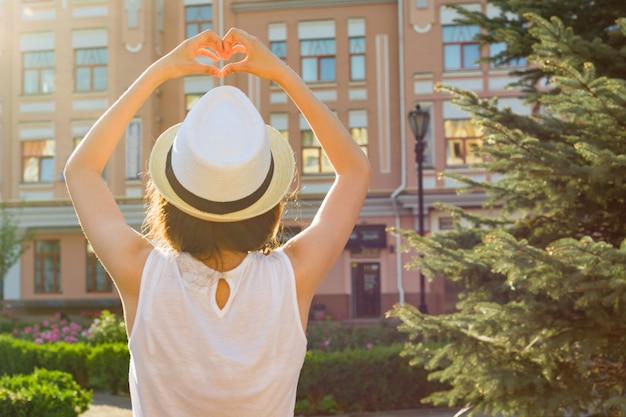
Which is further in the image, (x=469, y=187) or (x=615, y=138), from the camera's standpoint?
(x=469, y=187)

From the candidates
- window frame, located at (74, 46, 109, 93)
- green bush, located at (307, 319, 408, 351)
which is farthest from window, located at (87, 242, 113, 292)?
green bush, located at (307, 319, 408, 351)

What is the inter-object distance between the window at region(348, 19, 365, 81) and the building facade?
0.05m

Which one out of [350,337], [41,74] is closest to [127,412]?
[350,337]

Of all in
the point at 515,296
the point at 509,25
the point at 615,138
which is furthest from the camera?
the point at 509,25

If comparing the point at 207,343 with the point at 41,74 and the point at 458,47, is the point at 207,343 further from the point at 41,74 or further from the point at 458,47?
the point at 41,74

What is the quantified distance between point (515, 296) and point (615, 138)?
151 centimetres

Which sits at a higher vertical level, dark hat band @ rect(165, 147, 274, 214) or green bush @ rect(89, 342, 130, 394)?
dark hat band @ rect(165, 147, 274, 214)

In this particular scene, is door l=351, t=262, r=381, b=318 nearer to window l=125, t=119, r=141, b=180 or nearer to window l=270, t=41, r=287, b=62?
window l=270, t=41, r=287, b=62

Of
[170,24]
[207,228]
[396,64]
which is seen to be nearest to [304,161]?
[396,64]

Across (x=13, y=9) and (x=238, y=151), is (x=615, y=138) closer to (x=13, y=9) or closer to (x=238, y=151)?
(x=238, y=151)

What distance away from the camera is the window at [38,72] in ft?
108

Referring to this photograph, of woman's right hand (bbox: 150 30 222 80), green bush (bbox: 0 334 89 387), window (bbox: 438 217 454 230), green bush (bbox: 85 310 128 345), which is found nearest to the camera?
woman's right hand (bbox: 150 30 222 80)

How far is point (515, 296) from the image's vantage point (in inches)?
272

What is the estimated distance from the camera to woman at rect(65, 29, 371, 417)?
1.73 m
